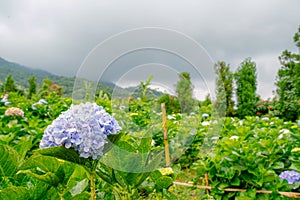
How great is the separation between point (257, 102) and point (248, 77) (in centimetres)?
109

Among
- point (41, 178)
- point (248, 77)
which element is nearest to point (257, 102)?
point (248, 77)

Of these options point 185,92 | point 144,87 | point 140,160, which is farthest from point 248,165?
point 140,160

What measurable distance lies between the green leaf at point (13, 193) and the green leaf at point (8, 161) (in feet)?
0.62

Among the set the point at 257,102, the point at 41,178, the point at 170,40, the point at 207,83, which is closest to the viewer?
the point at 41,178

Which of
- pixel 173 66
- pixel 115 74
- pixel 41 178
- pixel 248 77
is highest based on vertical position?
pixel 248 77

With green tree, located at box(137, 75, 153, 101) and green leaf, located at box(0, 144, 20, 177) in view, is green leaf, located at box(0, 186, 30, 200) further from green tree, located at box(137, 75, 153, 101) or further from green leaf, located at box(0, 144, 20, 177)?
green tree, located at box(137, 75, 153, 101)

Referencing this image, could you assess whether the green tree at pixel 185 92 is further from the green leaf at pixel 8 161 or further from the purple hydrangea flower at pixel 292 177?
the purple hydrangea flower at pixel 292 177

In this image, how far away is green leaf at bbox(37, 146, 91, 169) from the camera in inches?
30.6

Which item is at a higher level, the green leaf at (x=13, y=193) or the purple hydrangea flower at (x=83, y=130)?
the purple hydrangea flower at (x=83, y=130)

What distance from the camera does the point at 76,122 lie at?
82cm

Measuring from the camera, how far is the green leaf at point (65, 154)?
2.55ft

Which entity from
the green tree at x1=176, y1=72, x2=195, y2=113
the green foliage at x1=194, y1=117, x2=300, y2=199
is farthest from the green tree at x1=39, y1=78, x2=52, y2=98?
the green tree at x1=176, y1=72, x2=195, y2=113

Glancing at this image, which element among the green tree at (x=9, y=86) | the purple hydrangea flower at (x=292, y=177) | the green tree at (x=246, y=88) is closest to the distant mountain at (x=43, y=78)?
the purple hydrangea flower at (x=292, y=177)

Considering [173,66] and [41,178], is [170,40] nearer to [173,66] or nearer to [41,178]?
[173,66]
